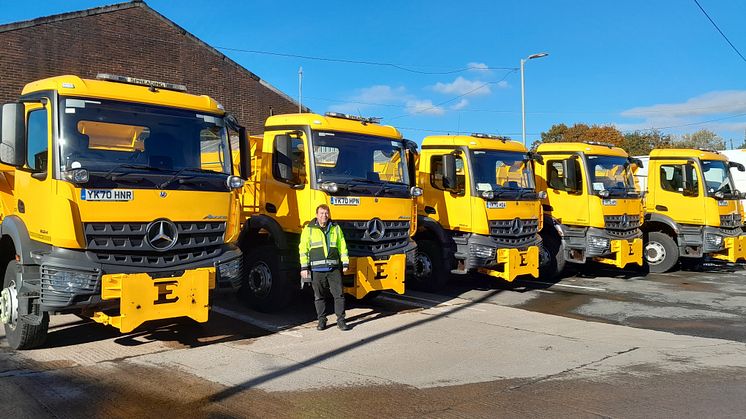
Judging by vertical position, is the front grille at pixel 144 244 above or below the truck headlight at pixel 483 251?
above

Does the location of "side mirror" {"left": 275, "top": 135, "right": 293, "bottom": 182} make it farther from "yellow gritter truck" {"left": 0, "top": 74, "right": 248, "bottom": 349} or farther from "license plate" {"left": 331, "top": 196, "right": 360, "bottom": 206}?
"yellow gritter truck" {"left": 0, "top": 74, "right": 248, "bottom": 349}

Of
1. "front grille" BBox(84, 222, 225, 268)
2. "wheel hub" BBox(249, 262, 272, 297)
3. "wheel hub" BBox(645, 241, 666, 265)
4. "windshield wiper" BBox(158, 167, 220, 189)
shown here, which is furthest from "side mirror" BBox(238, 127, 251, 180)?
"wheel hub" BBox(645, 241, 666, 265)

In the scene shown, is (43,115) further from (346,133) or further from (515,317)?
(515,317)

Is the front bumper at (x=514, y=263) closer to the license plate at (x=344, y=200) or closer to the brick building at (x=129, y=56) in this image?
the license plate at (x=344, y=200)

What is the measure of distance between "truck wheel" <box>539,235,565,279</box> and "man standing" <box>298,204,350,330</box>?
247 inches

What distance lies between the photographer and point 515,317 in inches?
349

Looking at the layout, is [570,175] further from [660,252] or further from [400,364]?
[400,364]

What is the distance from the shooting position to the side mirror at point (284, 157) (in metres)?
8.27

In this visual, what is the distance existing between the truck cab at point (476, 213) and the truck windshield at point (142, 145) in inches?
187

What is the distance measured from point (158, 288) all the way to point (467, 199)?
235 inches

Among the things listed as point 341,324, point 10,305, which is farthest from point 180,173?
point 341,324

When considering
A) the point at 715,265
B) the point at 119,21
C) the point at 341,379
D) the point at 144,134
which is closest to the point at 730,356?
the point at 341,379

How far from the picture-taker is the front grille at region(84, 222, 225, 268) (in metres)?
5.79

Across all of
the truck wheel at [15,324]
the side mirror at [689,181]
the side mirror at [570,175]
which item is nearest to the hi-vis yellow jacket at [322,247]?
the truck wheel at [15,324]
